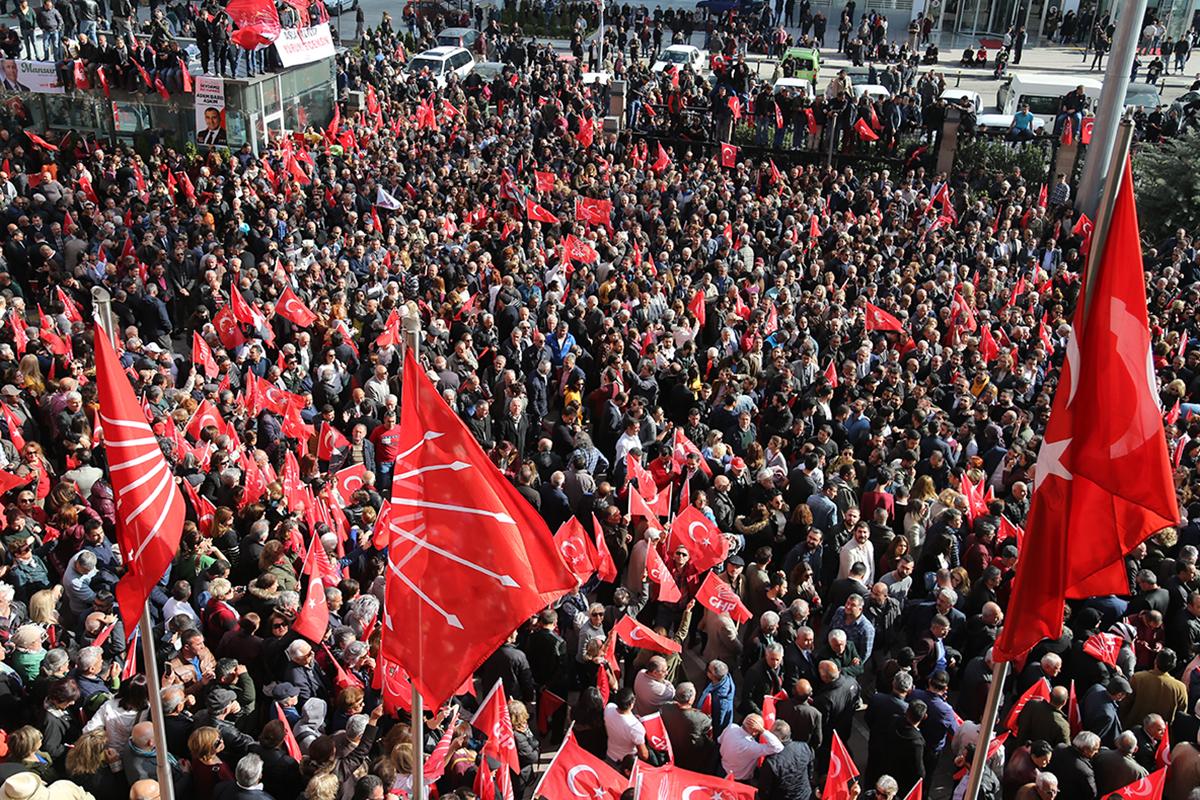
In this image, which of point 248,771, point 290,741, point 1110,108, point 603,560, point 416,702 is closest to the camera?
point 416,702

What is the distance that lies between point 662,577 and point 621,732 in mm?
1689

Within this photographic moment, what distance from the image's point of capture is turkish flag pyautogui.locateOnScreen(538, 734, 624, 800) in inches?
242

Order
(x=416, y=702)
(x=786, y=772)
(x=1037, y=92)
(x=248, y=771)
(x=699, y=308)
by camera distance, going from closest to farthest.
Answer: (x=416, y=702), (x=248, y=771), (x=786, y=772), (x=699, y=308), (x=1037, y=92)

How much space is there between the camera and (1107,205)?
4.32 metres

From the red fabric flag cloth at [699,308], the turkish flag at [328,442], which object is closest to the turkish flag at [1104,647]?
the turkish flag at [328,442]

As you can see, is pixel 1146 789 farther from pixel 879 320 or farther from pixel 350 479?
pixel 879 320

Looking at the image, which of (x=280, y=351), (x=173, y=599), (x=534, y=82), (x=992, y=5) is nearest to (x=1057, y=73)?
(x=992, y=5)

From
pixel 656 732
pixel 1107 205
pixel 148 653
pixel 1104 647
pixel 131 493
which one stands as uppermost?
pixel 1107 205

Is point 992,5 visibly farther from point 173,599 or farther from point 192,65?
point 173,599

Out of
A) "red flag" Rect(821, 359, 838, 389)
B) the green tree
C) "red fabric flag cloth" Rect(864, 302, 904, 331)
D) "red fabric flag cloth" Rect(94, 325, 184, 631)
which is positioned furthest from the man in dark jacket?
the green tree

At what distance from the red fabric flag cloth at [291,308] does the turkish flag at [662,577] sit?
5845 mm

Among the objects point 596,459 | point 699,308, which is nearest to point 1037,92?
point 699,308

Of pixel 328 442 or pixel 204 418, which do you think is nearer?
pixel 204 418

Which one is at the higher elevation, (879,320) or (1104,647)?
(879,320)
